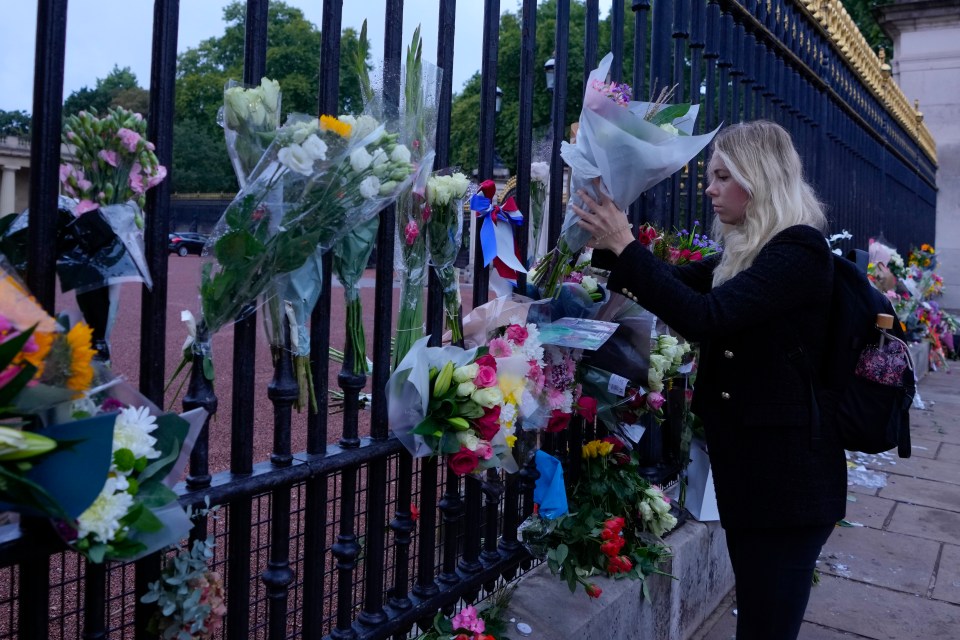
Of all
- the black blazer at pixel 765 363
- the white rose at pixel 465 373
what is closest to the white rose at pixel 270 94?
→ the white rose at pixel 465 373

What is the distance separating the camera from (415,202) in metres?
2.18

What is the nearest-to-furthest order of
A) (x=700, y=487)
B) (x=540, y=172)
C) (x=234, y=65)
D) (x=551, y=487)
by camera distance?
(x=551, y=487), (x=540, y=172), (x=700, y=487), (x=234, y=65)

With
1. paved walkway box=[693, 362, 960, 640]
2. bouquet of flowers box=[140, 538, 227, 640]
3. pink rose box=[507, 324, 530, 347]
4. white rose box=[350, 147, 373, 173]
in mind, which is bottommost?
paved walkway box=[693, 362, 960, 640]

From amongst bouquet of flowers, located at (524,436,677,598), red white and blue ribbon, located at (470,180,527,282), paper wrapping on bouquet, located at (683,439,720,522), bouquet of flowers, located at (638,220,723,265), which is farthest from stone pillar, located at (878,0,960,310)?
red white and blue ribbon, located at (470,180,527,282)

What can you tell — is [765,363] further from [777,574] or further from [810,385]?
[777,574]

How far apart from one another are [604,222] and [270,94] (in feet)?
3.53

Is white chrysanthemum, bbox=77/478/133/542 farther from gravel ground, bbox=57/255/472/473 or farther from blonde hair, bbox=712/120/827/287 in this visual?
blonde hair, bbox=712/120/827/287

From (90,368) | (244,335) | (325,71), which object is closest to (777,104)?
(325,71)

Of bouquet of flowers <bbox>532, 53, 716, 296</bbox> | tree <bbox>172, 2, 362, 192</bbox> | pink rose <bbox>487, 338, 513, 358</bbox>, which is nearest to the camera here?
pink rose <bbox>487, 338, 513, 358</bbox>

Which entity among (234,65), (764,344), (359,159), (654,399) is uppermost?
(234,65)

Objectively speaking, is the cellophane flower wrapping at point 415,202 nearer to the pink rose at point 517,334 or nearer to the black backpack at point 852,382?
the pink rose at point 517,334

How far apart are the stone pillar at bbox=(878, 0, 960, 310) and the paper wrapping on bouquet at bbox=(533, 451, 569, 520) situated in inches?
455

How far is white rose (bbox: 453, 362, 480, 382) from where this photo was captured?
2.12 metres

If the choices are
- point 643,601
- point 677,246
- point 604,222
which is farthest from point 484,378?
point 677,246
